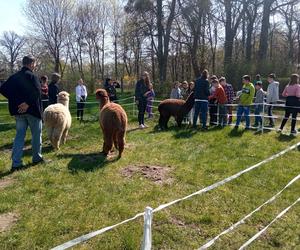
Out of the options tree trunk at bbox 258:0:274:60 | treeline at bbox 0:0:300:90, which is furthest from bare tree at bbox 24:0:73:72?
tree trunk at bbox 258:0:274:60

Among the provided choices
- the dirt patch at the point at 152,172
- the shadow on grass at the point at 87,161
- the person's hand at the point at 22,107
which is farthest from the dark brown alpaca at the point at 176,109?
the person's hand at the point at 22,107

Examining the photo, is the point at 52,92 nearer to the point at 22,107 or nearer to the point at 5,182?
the point at 22,107

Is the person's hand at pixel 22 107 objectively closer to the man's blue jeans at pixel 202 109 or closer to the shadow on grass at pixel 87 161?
the shadow on grass at pixel 87 161

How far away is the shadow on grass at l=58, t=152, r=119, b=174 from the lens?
7.62 metres

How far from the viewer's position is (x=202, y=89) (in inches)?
491

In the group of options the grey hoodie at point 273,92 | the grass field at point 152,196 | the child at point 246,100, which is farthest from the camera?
the grey hoodie at point 273,92

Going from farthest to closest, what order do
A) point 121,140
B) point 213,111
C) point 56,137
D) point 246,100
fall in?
point 213,111, point 246,100, point 56,137, point 121,140

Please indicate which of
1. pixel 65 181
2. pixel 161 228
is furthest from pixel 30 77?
A: pixel 161 228

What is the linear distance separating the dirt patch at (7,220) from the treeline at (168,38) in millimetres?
23215

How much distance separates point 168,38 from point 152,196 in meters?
25.0

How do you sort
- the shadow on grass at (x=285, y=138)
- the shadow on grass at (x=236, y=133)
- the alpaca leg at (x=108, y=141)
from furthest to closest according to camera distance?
1. the shadow on grass at (x=236, y=133)
2. the shadow on grass at (x=285, y=138)
3. the alpaca leg at (x=108, y=141)

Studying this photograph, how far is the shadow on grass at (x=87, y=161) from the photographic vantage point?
7.62 m

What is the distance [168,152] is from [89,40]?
1531 inches

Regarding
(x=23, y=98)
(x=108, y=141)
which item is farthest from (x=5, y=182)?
(x=108, y=141)
